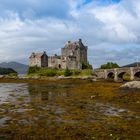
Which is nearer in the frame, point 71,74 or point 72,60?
point 71,74

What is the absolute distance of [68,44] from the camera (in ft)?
567

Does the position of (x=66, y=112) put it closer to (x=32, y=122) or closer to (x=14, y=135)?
(x=32, y=122)

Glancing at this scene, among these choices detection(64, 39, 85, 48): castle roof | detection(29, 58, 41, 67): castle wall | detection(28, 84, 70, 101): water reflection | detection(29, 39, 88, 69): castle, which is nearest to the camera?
detection(28, 84, 70, 101): water reflection

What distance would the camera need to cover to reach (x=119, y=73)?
116 metres

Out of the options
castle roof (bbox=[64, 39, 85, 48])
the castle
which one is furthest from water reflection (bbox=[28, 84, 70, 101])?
castle roof (bbox=[64, 39, 85, 48])

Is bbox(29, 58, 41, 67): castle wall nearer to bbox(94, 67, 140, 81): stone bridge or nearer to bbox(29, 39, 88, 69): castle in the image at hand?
bbox(29, 39, 88, 69): castle

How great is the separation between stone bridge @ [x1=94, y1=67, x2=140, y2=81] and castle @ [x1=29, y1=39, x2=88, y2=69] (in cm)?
3026

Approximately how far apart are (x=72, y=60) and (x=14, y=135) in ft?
477

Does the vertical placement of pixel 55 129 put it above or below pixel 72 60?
below

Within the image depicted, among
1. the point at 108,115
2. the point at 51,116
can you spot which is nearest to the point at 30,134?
the point at 51,116

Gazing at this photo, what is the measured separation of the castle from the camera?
164 m

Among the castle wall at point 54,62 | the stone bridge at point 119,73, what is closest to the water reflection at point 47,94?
the stone bridge at point 119,73

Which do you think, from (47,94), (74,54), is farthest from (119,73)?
(47,94)

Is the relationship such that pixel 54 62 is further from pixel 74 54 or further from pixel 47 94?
pixel 47 94
